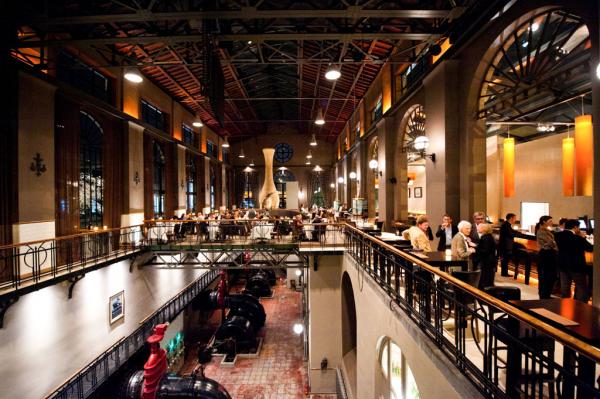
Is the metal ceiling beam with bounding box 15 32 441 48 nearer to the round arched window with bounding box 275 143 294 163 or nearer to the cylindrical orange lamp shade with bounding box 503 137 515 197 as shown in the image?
the cylindrical orange lamp shade with bounding box 503 137 515 197

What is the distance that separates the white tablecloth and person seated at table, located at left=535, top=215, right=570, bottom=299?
8.32 metres

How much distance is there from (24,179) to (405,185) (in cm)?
1240

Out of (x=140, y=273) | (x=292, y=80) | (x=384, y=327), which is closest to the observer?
(x=384, y=327)

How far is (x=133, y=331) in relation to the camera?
1037cm

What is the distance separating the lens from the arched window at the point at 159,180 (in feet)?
52.1

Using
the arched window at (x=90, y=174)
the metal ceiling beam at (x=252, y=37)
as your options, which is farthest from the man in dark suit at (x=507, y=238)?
the arched window at (x=90, y=174)

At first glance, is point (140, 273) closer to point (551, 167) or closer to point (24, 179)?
point (24, 179)

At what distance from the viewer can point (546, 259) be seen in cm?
504

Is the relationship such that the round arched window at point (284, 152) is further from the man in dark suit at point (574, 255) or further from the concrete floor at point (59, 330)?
the man in dark suit at point (574, 255)

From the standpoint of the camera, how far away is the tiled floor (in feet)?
34.1

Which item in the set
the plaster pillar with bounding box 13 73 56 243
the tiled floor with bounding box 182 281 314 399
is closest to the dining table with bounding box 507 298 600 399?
the tiled floor with bounding box 182 281 314 399

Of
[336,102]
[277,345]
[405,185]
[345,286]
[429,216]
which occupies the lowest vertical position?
[277,345]

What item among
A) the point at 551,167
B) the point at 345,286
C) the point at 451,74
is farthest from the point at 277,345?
the point at 551,167

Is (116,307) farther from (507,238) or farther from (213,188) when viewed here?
(213,188)
